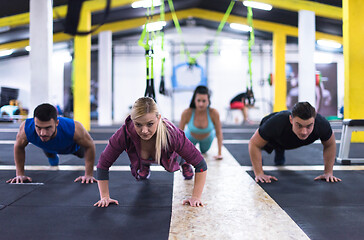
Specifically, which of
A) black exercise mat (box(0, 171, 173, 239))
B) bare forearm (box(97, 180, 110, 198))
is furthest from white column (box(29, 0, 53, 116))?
bare forearm (box(97, 180, 110, 198))

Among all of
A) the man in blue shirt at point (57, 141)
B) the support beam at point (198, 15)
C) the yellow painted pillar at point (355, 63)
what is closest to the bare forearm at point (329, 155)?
the man in blue shirt at point (57, 141)

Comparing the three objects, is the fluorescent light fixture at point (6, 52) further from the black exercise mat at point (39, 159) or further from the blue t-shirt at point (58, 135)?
the blue t-shirt at point (58, 135)

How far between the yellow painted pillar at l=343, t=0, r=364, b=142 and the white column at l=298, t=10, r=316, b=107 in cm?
274

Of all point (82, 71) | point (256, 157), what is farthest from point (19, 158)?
point (82, 71)

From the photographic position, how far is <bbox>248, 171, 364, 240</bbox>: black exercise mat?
138 cm

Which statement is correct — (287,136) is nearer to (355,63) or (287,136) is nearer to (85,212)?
(85,212)

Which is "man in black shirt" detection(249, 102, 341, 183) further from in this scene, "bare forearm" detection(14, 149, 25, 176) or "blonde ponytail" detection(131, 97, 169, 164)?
"bare forearm" detection(14, 149, 25, 176)

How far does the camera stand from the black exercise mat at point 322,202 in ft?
4.54

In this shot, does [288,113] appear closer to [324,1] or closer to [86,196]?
[86,196]

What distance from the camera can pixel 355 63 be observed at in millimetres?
4906

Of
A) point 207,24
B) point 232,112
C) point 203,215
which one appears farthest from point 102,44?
point 203,215

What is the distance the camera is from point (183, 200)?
5.99ft

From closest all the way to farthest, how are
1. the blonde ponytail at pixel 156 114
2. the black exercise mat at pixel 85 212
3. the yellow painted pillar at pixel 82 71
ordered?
the black exercise mat at pixel 85 212 → the blonde ponytail at pixel 156 114 → the yellow painted pillar at pixel 82 71

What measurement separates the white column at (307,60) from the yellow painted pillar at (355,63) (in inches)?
108
